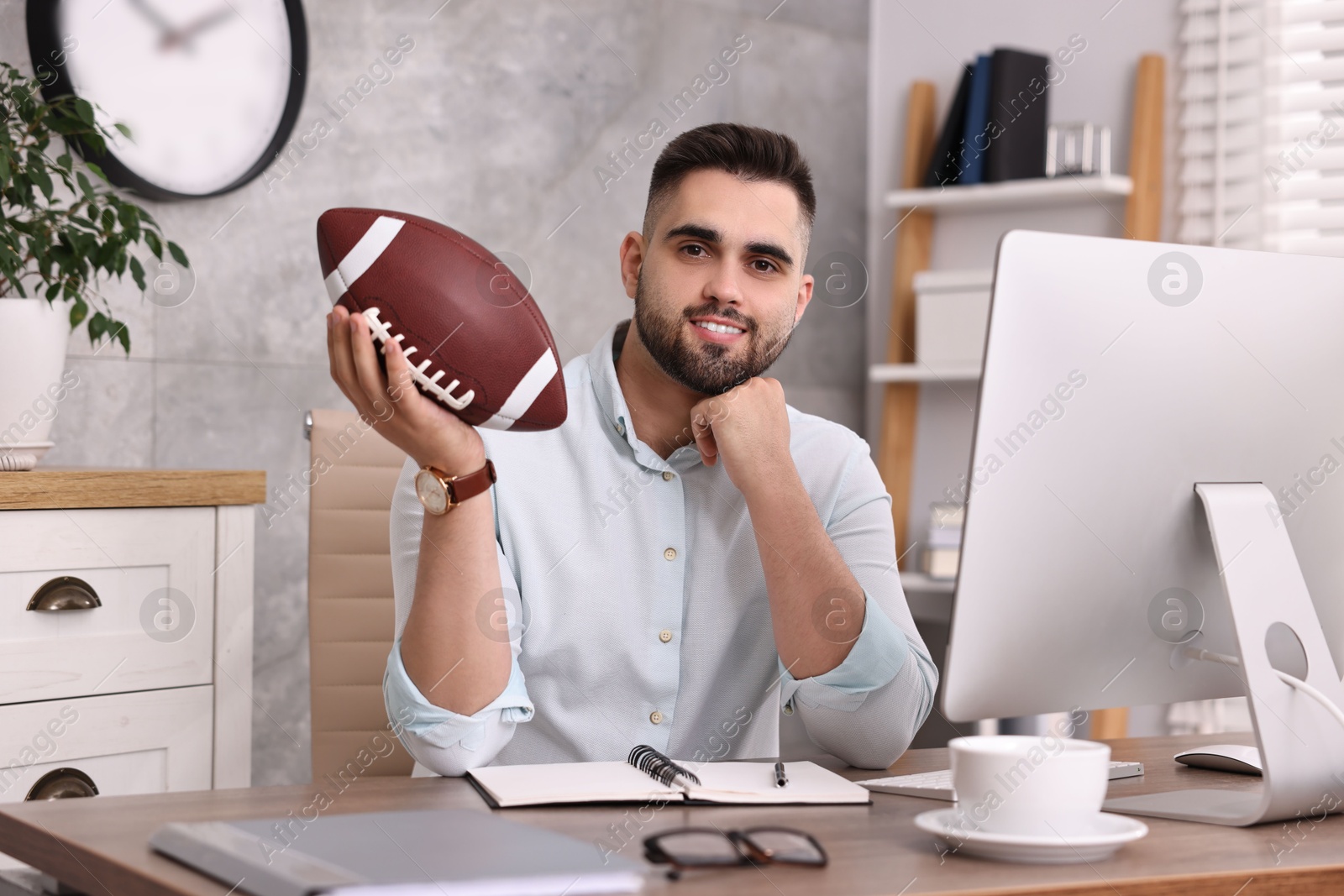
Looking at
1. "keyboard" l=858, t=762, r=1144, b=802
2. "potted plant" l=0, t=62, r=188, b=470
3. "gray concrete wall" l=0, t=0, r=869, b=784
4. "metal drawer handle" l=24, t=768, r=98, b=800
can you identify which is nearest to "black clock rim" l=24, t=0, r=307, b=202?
"gray concrete wall" l=0, t=0, r=869, b=784

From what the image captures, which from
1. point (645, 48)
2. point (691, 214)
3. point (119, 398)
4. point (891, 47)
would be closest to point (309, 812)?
point (691, 214)

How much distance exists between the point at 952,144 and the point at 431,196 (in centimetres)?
121

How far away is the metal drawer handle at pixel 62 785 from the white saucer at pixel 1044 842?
1.20 metres

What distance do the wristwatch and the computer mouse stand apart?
0.69m

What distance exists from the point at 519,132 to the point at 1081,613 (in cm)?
199

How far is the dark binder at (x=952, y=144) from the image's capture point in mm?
2857

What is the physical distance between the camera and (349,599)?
1537 mm

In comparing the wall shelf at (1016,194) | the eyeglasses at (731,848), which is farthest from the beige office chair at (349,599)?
the wall shelf at (1016,194)

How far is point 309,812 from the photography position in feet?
2.76

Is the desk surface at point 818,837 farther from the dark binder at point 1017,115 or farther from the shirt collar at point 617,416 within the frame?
the dark binder at point 1017,115

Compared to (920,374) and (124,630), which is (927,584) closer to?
(920,374)

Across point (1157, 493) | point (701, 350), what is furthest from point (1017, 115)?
point (1157, 493)

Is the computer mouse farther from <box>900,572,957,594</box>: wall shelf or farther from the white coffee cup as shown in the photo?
<box>900,572,957,594</box>: wall shelf

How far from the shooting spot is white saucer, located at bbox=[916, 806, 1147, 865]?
2.48ft
